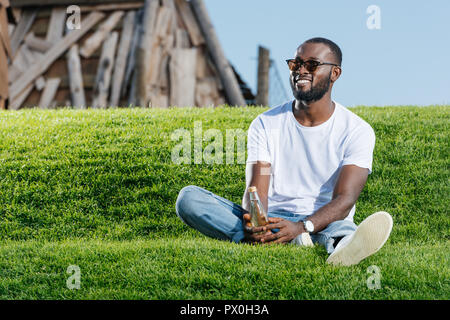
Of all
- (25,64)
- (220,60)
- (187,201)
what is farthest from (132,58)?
(187,201)

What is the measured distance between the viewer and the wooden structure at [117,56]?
12797 mm

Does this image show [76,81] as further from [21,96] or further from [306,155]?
[306,155]

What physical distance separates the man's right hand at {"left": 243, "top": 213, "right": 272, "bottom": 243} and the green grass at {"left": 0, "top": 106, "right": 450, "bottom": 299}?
0.42ft

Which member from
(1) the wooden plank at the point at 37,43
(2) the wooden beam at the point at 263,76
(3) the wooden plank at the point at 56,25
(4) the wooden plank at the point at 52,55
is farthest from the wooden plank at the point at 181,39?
(1) the wooden plank at the point at 37,43

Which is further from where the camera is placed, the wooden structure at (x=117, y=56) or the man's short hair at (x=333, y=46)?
the wooden structure at (x=117, y=56)

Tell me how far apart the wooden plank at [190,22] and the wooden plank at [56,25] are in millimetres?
2924

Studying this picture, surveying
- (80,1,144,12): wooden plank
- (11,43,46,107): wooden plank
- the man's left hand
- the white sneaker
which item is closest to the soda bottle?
the man's left hand

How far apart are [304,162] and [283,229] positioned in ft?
2.21

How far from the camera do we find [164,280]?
167 inches

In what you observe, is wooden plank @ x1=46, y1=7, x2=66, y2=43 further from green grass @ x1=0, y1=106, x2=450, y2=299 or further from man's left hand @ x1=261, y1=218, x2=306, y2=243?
man's left hand @ x1=261, y1=218, x2=306, y2=243

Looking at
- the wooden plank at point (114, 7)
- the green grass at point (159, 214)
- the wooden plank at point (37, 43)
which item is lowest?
the green grass at point (159, 214)

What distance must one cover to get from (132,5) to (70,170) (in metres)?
6.96

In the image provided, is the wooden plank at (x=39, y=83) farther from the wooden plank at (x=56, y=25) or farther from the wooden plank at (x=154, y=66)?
the wooden plank at (x=154, y=66)
